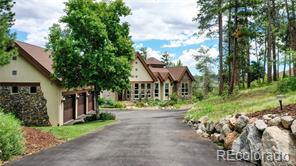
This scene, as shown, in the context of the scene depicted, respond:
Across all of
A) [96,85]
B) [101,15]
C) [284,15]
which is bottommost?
[96,85]

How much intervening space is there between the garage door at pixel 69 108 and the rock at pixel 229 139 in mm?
19345

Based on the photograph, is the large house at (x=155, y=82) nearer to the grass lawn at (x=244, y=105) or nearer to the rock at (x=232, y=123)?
the grass lawn at (x=244, y=105)

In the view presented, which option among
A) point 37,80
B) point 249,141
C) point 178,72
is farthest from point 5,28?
point 178,72

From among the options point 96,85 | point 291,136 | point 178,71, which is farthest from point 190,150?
point 178,71

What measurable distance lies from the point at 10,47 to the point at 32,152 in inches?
626

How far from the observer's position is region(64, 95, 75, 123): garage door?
103ft

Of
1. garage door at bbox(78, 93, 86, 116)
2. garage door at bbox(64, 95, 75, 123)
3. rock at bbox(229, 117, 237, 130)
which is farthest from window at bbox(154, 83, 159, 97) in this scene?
rock at bbox(229, 117, 237, 130)

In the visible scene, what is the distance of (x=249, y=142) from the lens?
1217 cm

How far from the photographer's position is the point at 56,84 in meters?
29.0

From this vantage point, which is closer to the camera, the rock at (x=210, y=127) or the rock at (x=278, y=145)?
the rock at (x=278, y=145)

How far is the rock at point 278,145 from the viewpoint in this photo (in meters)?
10.3

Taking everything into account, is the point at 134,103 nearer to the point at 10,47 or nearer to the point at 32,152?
the point at 10,47

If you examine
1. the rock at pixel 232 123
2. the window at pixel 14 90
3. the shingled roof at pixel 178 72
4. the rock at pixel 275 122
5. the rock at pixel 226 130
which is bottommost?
the rock at pixel 226 130

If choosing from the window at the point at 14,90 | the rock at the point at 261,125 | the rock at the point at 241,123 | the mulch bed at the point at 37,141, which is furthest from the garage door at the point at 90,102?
the rock at the point at 261,125
